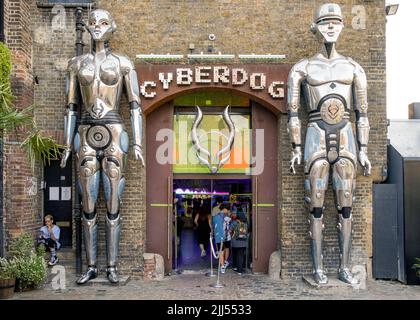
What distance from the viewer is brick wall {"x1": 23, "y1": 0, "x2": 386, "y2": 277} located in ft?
36.1

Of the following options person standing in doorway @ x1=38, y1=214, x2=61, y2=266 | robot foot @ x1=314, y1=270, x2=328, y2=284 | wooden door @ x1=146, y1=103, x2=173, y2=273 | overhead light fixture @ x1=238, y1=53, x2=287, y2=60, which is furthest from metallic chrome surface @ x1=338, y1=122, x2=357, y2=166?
person standing in doorway @ x1=38, y1=214, x2=61, y2=266

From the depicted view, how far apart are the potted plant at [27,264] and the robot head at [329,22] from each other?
683 cm

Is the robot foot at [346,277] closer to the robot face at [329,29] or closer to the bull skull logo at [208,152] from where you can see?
the bull skull logo at [208,152]

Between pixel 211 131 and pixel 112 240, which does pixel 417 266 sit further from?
pixel 112 240

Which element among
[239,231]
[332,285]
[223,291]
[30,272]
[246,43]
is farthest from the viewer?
[239,231]

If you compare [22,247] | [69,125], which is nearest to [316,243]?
[69,125]

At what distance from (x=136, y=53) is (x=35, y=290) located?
5.07m

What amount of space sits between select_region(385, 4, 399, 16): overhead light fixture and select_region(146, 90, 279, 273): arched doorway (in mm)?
3416

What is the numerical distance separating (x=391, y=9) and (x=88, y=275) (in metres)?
8.59

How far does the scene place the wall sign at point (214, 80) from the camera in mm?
10938

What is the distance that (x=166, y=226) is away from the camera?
11469mm

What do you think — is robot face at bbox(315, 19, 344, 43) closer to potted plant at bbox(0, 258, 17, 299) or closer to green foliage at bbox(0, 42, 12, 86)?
green foliage at bbox(0, 42, 12, 86)

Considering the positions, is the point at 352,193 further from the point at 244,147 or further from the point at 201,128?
the point at 201,128

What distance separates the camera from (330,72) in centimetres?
1035
